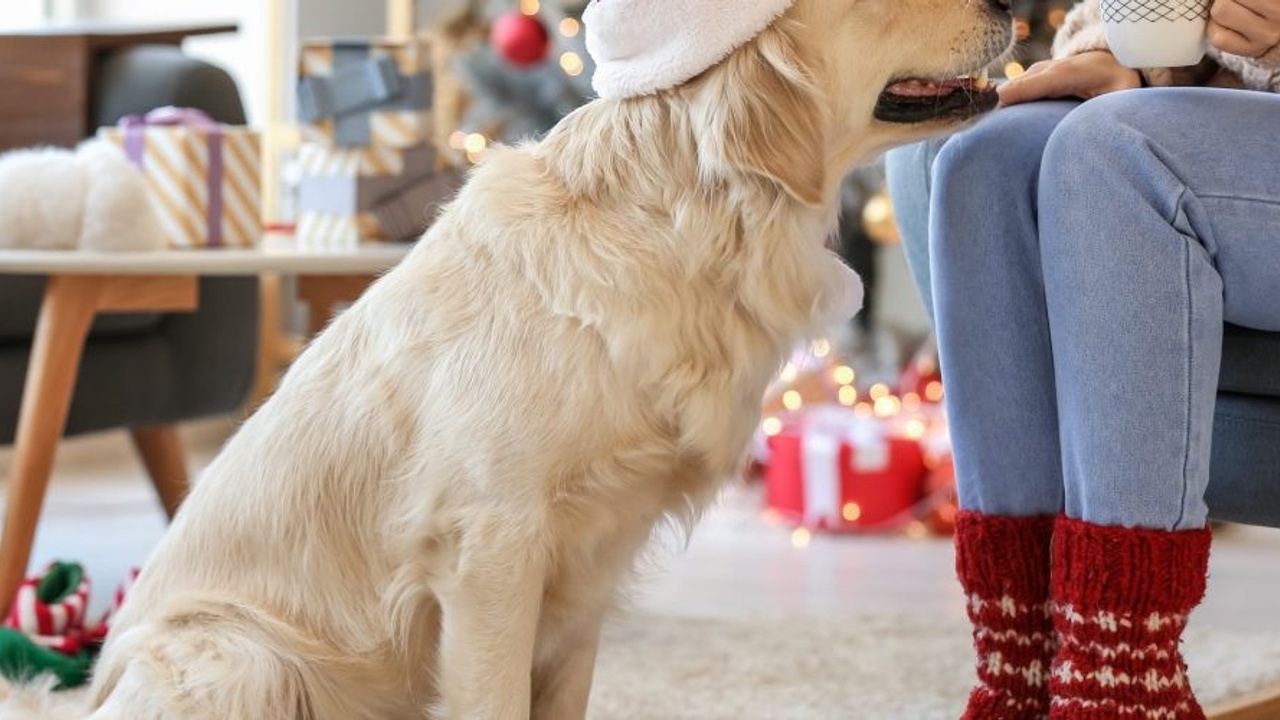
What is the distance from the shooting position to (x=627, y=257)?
4.72 ft

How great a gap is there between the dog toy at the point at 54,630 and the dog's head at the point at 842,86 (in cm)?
111

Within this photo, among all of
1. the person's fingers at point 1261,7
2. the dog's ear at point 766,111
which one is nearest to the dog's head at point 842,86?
the dog's ear at point 766,111

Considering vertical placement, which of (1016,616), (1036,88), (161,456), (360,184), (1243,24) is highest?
(1243,24)

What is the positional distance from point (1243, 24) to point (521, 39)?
2715 mm

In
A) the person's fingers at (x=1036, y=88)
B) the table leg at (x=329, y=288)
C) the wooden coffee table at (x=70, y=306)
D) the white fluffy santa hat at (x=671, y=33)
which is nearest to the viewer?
the white fluffy santa hat at (x=671, y=33)

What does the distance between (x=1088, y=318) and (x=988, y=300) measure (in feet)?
0.50

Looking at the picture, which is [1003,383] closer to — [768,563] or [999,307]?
[999,307]

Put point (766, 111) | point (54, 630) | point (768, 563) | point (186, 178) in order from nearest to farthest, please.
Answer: point (766, 111) → point (54, 630) → point (186, 178) → point (768, 563)

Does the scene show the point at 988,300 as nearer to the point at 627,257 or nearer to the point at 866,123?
the point at 866,123

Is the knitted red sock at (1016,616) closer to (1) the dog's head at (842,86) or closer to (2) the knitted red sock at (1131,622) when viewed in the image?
(2) the knitted red sock at (1131,622)

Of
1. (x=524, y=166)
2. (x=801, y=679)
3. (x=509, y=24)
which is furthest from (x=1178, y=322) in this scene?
(x=509, y=24)

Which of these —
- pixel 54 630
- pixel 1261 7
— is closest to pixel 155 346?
pixel 54 630

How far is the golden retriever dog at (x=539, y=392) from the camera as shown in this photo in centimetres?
142

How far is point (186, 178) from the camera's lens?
2553mm
